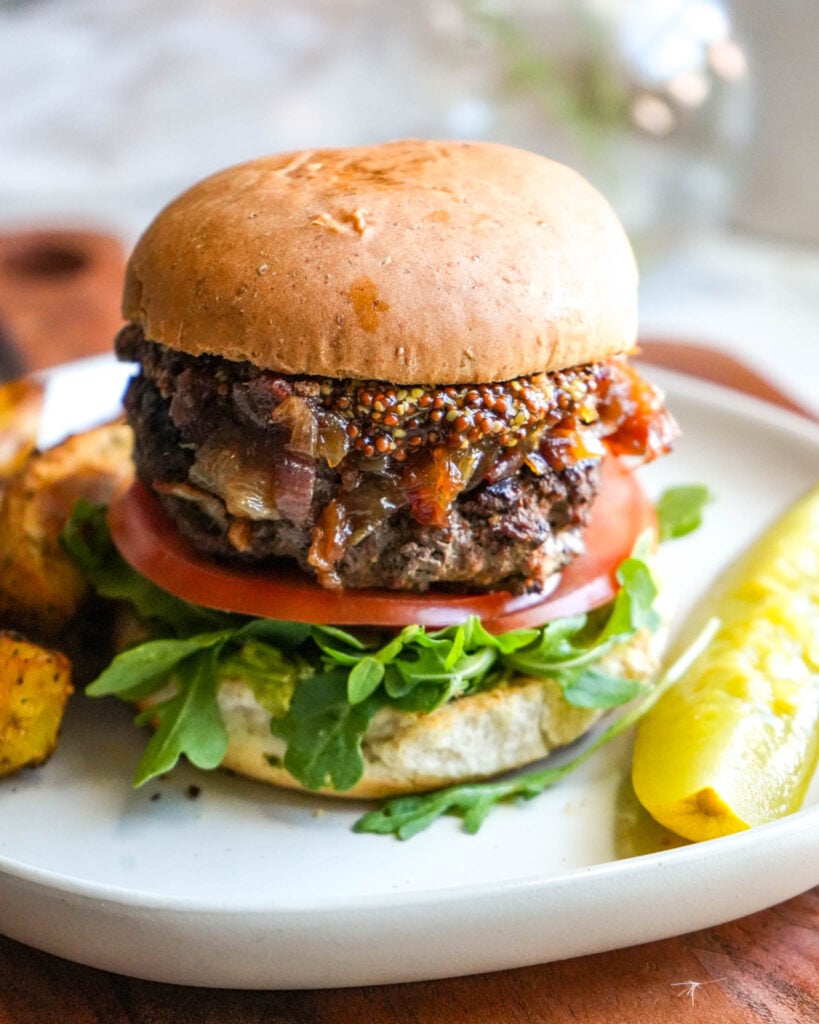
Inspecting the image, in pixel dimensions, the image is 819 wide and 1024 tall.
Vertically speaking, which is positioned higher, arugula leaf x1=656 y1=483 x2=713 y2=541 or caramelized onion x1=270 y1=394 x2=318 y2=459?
caramelized onion x1=270 y1=394 x2=318 y2=459

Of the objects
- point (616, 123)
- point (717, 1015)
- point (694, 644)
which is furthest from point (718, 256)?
point (717, 1015)

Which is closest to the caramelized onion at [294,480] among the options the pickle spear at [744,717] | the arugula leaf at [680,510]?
the pickle spear at [744,717]

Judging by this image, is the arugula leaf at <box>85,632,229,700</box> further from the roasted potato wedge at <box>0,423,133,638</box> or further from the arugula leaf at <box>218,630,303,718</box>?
the roasted potato wedge at <box>0,423,133,638</box>

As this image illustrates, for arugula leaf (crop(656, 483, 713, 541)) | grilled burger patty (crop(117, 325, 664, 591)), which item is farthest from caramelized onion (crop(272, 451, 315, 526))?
arugula leaf (crop(656, 483, 713, 541))

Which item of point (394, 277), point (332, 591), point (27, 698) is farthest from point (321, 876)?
point (394, 277)

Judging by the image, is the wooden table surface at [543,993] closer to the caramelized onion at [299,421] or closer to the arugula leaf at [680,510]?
the caramelized onion at [299,421]

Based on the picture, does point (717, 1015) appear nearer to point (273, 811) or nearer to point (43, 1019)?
point (273, 811)
